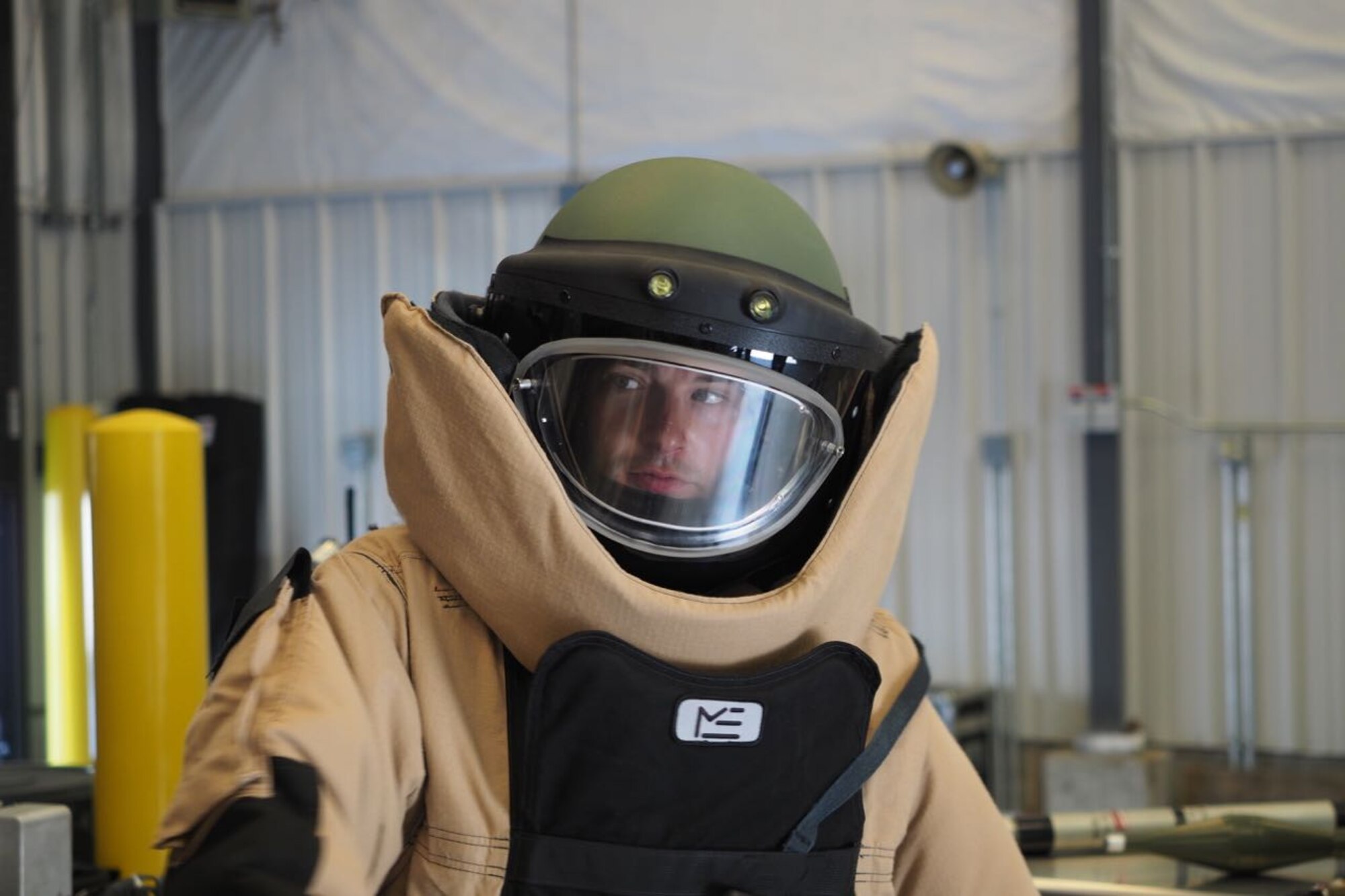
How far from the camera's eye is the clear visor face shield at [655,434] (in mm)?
1343

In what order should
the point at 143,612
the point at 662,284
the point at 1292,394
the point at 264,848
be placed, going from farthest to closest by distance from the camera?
the point at 1292,394
the point at 143,612
the point at 662,284
the point at 264,848

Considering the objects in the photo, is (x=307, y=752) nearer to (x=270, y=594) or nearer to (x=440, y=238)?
(x=270, y=594)

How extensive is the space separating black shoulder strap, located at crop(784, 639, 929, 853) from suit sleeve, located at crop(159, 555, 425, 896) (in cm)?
33

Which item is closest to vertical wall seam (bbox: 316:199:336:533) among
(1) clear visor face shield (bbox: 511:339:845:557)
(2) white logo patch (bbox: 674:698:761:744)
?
(1) clear visor face shield (bbox: 511:339:845:557)

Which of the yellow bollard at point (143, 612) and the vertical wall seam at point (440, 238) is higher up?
the vertical wall seam at point (440, 238)

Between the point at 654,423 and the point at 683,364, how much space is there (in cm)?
6

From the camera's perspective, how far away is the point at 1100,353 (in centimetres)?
490

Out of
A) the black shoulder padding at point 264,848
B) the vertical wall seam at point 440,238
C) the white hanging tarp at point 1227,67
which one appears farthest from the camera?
the vertical wall seam at point 440,238

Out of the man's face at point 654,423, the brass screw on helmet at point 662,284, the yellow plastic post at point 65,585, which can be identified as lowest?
the yellow plastic post at point 65,585

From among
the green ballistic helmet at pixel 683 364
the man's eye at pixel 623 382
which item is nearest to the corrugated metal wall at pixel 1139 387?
the green ballistic helmet at pixel 683 364

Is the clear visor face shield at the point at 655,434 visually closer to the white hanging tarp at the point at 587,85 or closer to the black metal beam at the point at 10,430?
the white hanging tarp at the point at 587,85

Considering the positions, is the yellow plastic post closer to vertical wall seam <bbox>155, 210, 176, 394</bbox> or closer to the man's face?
vertical wall seam <bbox>155, 210, 176, 394</bbox>

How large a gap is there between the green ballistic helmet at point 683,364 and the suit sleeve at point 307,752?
0.22 meters

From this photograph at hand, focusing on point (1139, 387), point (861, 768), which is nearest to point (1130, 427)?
point (1139, 387)
